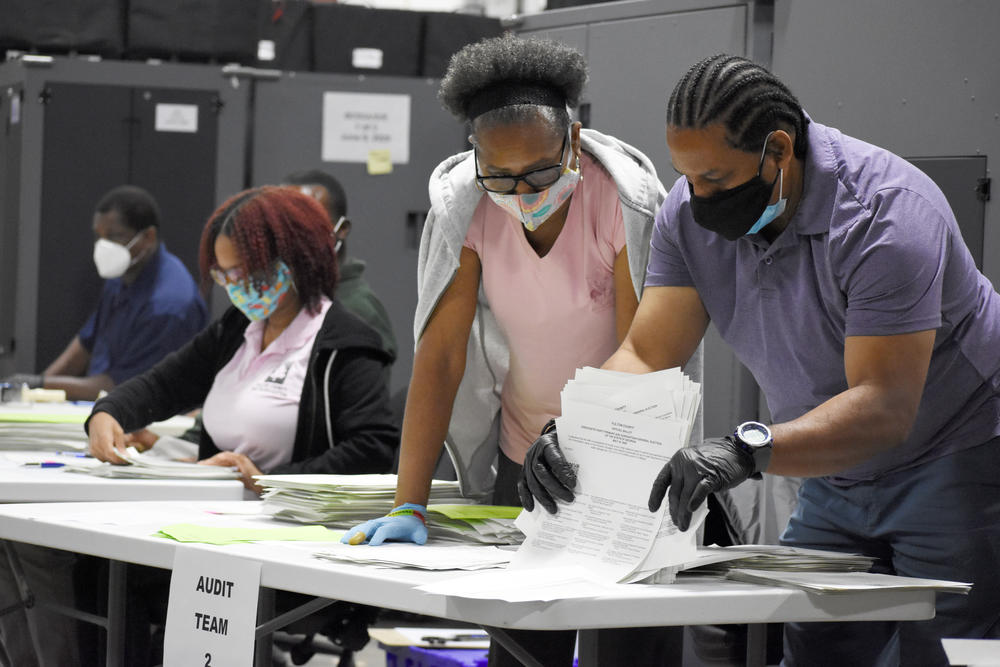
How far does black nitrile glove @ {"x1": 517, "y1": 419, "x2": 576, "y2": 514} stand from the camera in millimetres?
1551

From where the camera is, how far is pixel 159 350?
13.6 feet

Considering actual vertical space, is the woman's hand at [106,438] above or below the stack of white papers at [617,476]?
below

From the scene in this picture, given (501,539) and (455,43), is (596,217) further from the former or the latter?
(455,43)

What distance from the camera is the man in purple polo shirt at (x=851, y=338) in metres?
1.52

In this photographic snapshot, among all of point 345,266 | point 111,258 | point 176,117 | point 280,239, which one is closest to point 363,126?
point 176,117

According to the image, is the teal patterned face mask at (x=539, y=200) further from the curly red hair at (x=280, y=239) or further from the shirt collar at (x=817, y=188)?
the curly red hair at (x=280, y=239)

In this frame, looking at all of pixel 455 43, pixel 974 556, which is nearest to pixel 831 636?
pixel 974 556

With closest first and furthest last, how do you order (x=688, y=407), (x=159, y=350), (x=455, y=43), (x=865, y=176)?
1. (x=688, y=407)
2. (x=865, y=176)
3. (x=159, y=350)
4. (x=455, y=43)

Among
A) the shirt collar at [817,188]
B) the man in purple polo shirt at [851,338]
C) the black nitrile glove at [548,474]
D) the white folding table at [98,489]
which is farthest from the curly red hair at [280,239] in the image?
the shirt collar at [817,188]

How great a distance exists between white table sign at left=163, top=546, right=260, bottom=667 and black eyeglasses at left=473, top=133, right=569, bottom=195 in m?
0.66

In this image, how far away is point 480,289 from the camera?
2.06m

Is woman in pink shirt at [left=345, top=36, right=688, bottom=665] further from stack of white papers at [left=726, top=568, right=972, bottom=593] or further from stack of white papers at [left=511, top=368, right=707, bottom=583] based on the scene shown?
stack of white papers at [left=726, top=568, right=972, bottom=593]

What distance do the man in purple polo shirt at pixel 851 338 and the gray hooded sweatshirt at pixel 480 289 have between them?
0.49 ft

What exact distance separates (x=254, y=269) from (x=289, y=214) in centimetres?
18
